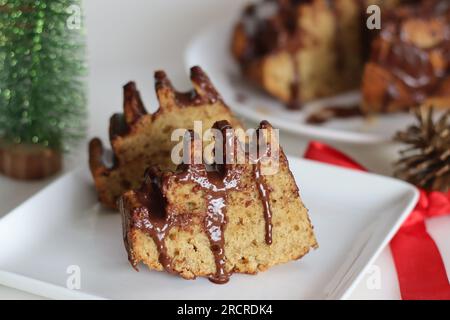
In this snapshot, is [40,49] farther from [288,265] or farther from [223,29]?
[223,29]

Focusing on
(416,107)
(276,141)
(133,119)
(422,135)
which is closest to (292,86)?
(416,107)

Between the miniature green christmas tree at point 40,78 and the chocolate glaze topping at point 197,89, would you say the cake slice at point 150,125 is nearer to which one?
the chocolate glaze topping at point 197,89

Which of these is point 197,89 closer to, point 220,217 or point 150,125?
point 150,125

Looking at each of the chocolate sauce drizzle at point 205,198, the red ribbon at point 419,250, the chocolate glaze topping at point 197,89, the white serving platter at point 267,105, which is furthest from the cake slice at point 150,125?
the white serving platter at point 267,105

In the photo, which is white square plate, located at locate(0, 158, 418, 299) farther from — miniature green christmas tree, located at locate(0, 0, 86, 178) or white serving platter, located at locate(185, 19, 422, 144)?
white serving platter, located at locate(185, 19, 422, 144)

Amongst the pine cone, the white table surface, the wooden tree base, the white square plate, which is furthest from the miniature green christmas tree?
the pine cone
